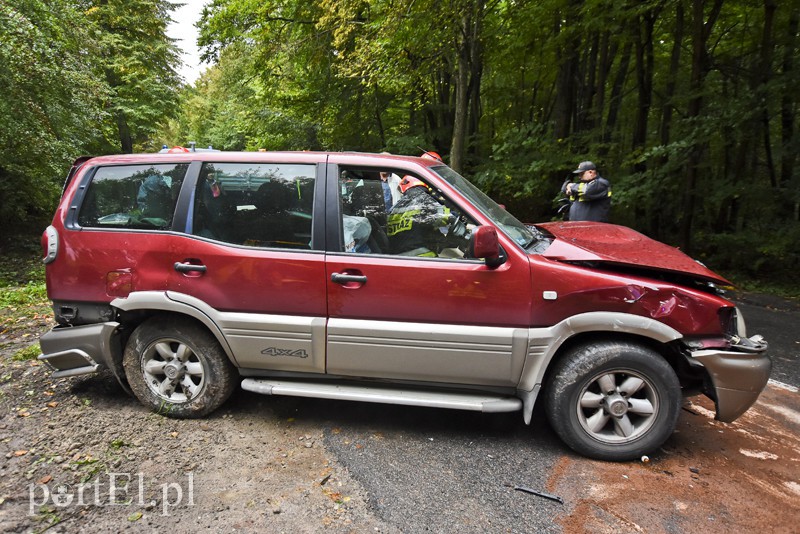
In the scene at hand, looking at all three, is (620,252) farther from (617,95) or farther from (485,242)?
(617,95)

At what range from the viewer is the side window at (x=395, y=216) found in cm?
302

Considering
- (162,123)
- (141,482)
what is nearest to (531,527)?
(141,482)

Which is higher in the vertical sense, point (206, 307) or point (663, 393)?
point (206, 307)

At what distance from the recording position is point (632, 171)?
30.9 feet

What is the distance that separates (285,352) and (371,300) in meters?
0.74

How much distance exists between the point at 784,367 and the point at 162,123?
2099 cm

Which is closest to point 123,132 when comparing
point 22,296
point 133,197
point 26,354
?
point 22,296

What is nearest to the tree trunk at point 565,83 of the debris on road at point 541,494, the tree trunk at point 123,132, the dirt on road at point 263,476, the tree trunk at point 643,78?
the tree trunk at point 643,78

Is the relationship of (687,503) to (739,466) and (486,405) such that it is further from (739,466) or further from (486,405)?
(486,405)

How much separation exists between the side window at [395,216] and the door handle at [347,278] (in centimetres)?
19

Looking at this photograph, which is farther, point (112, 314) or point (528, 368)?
point (112, 314)

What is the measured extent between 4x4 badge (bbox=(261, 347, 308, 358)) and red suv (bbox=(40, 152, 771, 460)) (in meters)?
0.01

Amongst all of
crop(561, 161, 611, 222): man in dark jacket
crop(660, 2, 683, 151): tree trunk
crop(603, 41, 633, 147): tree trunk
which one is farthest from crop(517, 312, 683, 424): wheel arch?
crop(660, 2, 683, 151): tree trunk

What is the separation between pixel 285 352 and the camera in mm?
3090
